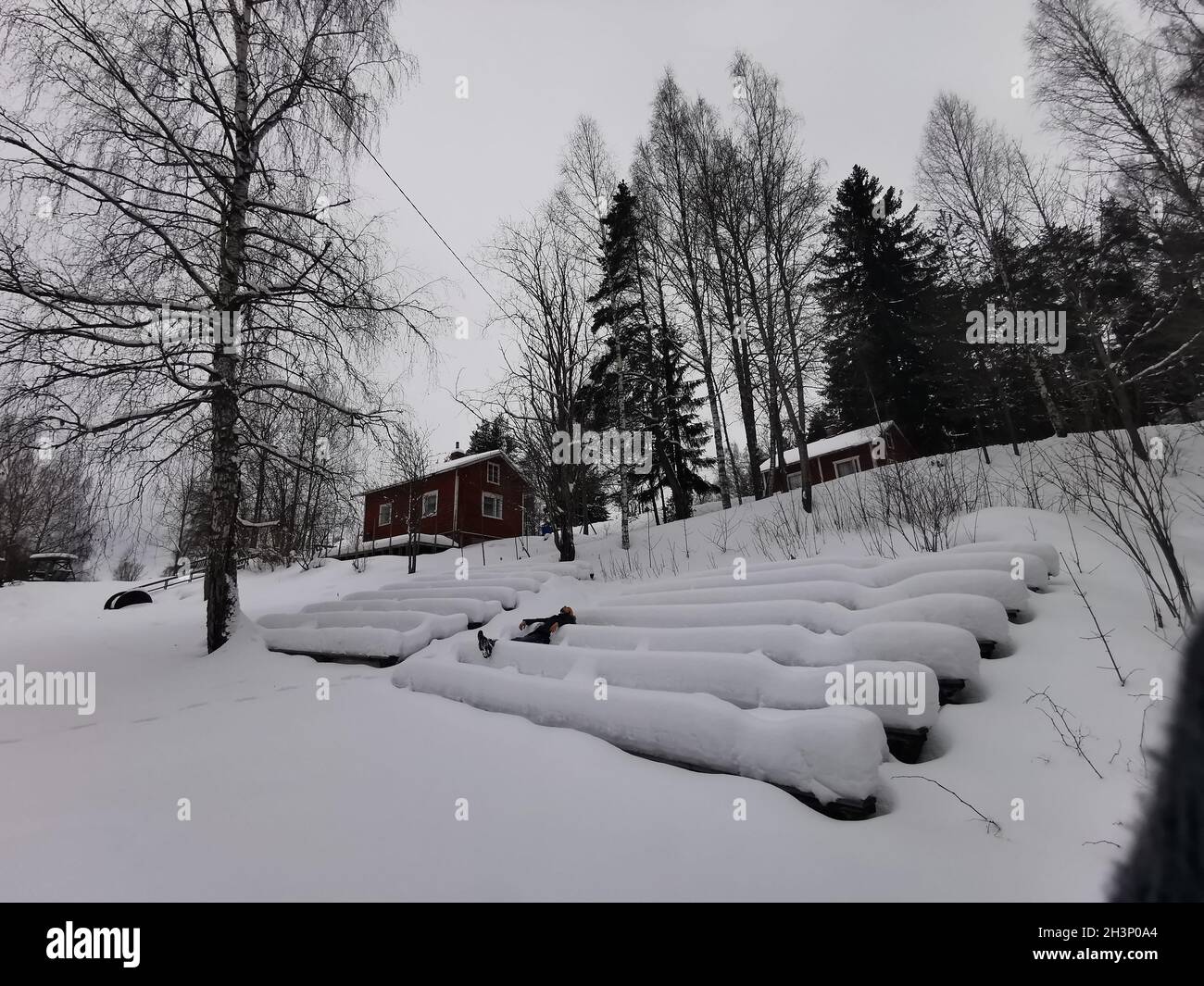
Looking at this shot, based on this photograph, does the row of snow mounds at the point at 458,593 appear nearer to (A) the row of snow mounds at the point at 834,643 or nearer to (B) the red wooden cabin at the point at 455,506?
(A) the row of snow mounds at the point at 834,643

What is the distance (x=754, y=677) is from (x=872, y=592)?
6.04ft

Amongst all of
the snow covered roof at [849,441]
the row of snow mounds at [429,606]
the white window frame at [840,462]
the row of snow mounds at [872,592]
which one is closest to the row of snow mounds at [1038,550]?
the row of snow mounds at [872,592]

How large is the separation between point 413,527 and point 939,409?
68.9 ft

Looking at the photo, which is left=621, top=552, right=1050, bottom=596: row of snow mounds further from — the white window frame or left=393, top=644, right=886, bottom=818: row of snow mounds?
the white window frame

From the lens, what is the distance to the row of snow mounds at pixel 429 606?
7.04 m

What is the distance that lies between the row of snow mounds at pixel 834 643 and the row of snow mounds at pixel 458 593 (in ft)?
10.3

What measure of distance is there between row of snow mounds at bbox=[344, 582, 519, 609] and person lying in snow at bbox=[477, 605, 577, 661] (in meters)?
1.96

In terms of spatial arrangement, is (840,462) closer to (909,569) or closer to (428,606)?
(909,569)

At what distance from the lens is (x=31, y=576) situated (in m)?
19.1

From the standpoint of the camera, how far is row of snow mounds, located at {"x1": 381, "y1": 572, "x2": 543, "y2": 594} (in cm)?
868

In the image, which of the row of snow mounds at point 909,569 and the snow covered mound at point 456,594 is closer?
the row of snow mounds at point 909,569

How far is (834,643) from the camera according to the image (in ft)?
11.7

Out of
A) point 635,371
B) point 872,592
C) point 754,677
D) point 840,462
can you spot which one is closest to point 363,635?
point 754,677
